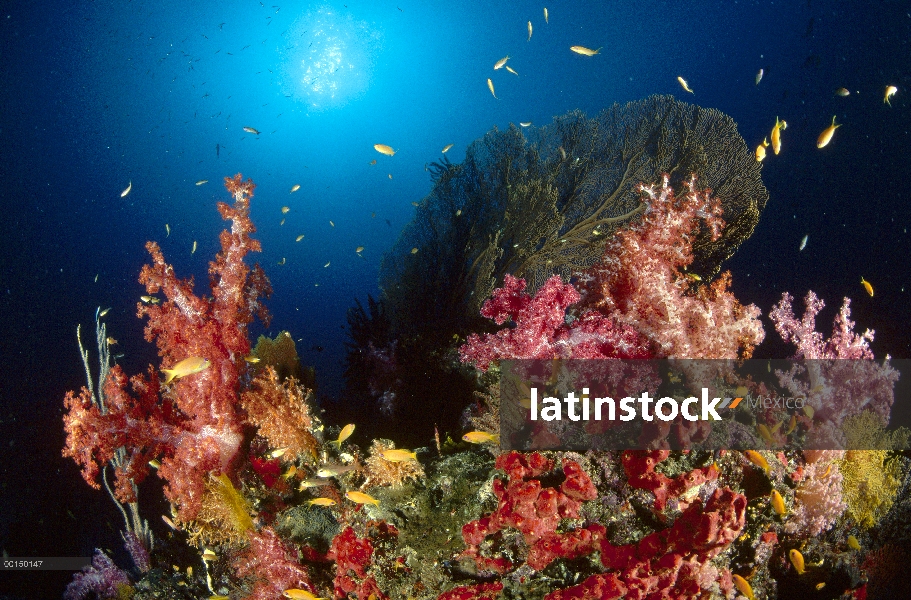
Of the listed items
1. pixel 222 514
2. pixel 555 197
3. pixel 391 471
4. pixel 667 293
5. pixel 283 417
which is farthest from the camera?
pixel 555 197

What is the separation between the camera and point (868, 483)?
4.09m

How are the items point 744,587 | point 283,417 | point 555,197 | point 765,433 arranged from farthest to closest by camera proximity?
point 555,197 < point 283,417 < point 765,433 < point 744,587

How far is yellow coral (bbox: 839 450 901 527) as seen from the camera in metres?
4.03

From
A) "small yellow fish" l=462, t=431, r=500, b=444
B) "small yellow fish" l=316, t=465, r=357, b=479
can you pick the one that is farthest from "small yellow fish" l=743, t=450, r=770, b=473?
"small yellow fish" l=316, t=465, r=357, b=479

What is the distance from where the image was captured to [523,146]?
734 centimetres

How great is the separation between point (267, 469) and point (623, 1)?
56207mm

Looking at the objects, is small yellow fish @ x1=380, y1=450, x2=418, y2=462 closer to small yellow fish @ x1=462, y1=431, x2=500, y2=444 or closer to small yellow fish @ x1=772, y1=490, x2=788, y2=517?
small yellow fish @ x1=462, y1=431, x2=500, y2=444

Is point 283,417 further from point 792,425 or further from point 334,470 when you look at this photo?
point 792,425

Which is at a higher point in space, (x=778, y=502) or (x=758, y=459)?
(x=758, y=459)

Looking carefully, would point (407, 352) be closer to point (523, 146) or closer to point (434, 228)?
point (434, 228)

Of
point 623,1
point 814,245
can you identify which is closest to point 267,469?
point 814,245

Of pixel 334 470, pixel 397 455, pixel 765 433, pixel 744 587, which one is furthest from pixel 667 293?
pixel 334 470

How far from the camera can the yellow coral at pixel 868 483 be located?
403cm

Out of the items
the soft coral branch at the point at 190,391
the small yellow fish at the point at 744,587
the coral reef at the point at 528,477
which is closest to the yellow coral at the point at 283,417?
the coral reef at the point at 528,477
